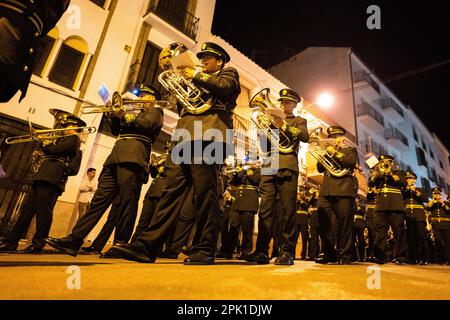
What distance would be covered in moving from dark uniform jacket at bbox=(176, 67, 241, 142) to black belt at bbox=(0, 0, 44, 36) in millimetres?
1435

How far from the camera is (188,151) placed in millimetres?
2965

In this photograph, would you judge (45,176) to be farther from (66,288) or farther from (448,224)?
(448,224)

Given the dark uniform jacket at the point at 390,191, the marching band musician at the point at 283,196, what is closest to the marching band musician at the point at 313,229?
the dark uniform jacket at the point at 390,191

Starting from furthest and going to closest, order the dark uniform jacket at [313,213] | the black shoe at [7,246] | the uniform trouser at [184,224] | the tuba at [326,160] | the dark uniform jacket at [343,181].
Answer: the dark uniform jacket at [313,213] < the tuba at [326,160] < the dark uniform jacket at [343,181] < the black shoe at [7,246] < the uniform trouser at [184,224]

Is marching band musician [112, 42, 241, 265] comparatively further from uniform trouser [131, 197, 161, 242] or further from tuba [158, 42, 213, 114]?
uniform trouser [131, 197, 161, 242]

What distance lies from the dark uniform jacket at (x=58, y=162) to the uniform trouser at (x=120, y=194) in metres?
0.96

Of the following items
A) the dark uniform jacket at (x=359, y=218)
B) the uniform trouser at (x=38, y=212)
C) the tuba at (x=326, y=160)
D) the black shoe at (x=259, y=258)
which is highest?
the tuba at (x=326, y=160)

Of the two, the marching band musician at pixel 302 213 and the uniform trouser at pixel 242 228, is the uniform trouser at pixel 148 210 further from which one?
the marching band musician at pixel 302 213

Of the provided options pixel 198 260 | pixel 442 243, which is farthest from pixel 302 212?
pixel 198 260

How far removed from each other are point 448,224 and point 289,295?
10.8 m

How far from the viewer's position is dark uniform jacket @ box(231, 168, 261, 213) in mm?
6469

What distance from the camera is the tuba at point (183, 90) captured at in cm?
317

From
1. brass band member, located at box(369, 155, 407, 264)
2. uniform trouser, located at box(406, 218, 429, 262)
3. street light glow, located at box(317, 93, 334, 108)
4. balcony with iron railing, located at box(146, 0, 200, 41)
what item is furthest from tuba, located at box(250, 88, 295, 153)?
street light glow, located at box(317, 93, 334, 108)
